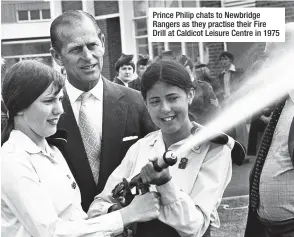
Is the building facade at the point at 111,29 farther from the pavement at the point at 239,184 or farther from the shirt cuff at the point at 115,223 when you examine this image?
the pavement at the point at 239,184

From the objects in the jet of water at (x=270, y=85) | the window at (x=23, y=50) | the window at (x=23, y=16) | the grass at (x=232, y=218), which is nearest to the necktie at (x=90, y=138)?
the jet of water at (x=270, y=85)

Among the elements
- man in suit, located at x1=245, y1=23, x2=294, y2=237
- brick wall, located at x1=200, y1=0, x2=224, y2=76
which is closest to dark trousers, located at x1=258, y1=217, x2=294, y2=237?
man in suit, located at x1=245, y1=23, x2=294, y2=237

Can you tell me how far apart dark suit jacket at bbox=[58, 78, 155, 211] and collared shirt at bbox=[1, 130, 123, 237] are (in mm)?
261

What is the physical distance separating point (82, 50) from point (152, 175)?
57 cm

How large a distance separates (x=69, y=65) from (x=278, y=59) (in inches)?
31.0

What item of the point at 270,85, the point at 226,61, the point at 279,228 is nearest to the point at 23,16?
the point at 270,85

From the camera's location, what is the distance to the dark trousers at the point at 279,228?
188 cm

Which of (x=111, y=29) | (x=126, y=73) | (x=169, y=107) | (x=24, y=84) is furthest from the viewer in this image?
(x=126, y=73)

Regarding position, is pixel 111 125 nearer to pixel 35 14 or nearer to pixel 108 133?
pixel 108 133

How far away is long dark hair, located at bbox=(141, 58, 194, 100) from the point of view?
1560mm

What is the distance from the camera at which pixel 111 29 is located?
14.0 ft

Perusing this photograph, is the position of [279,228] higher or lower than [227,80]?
lower

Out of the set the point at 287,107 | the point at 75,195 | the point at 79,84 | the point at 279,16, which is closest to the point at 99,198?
the point at 75,195

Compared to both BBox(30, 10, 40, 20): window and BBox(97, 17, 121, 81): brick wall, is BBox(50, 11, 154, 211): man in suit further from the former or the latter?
BBox(97, 17, 121, 81): brick wall
